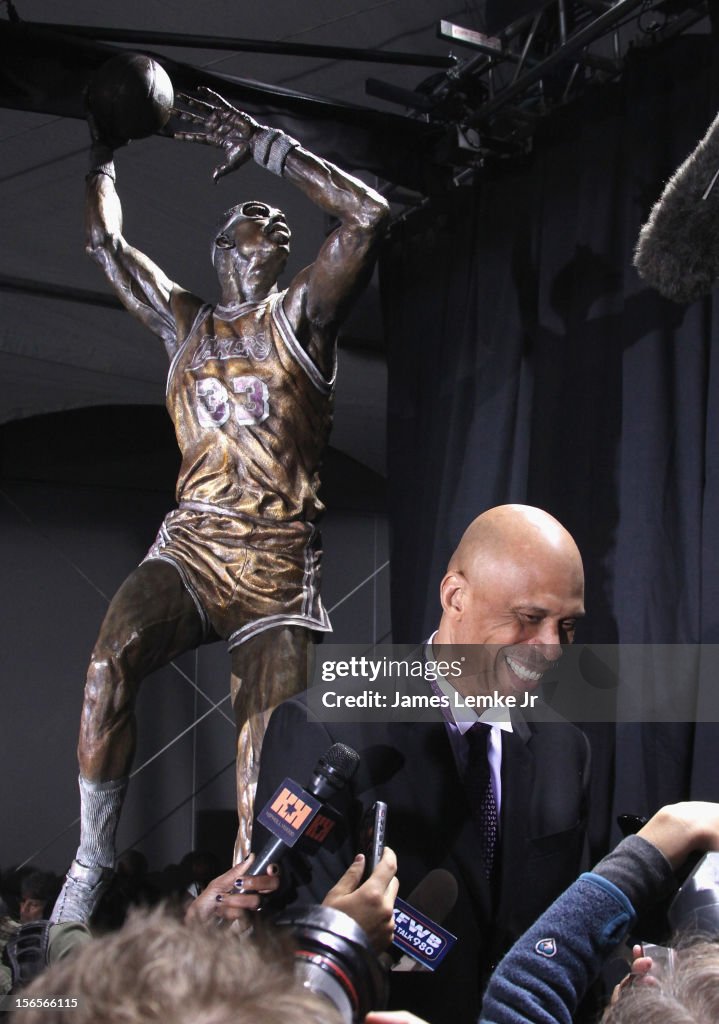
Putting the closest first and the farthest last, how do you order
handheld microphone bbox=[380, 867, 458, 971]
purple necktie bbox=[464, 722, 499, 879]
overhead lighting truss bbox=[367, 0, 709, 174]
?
handheld microphone bbox=[380, 867, 458, 971] < purple necktie bbox=[464, 722, 499, 879] < overhead lighting truss bbox=[367, 0, 709, 174]

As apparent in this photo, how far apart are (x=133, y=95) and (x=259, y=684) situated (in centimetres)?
120

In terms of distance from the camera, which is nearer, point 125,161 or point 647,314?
point 647,314

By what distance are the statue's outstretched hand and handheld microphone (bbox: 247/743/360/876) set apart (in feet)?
5.12

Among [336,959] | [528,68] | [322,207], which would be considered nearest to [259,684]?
[322,207]

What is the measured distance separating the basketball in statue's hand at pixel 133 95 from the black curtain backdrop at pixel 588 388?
1.40m

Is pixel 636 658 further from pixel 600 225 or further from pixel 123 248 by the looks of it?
pixel 123 248

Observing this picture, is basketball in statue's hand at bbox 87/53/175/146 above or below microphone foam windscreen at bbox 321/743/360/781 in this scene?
above

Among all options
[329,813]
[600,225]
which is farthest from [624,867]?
[600,225]

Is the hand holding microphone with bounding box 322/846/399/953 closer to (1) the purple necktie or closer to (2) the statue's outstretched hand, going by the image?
(1) the purple necktie

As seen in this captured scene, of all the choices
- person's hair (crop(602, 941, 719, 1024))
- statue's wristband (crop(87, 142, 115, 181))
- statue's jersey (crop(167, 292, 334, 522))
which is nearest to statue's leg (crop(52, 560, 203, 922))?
statue's jersey (crop(167, 292, 334, 522))

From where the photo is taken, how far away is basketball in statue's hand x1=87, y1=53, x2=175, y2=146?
2.27m

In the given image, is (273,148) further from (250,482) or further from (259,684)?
(259,684)

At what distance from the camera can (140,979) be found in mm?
442

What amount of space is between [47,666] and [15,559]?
0.43 metres
